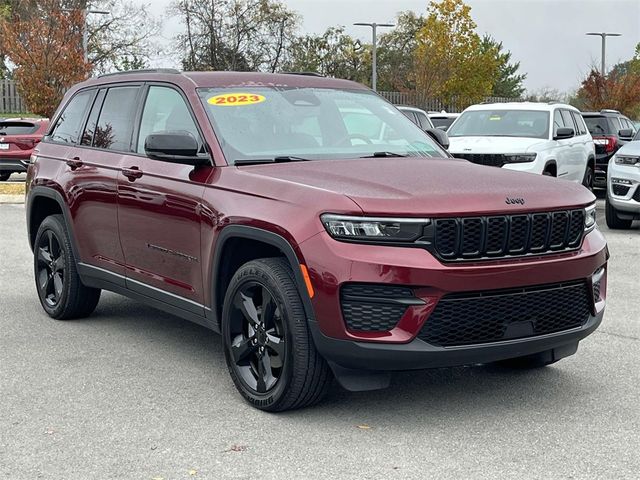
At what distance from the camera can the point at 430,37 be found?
43781 mm

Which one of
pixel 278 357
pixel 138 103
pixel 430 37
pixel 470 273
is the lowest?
pixel 278 357

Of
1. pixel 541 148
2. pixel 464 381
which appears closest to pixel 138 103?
pixel 464 381

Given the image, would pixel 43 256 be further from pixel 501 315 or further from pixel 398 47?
pixel 398 47

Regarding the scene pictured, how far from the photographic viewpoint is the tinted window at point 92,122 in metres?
6.83

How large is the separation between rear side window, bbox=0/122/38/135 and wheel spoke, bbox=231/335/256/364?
1807cm

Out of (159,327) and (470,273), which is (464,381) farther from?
(159,327)

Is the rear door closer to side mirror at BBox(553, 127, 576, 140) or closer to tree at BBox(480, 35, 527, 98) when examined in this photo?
side mirror at BBox(553, 127, 576, 140)

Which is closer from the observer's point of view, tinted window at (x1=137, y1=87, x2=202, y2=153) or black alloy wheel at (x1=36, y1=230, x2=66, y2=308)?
tinted window at (x1=137, y1=87, x2=202, y2=153)

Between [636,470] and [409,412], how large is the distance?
1205 millimetres

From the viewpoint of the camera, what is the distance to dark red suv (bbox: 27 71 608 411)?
4441mm

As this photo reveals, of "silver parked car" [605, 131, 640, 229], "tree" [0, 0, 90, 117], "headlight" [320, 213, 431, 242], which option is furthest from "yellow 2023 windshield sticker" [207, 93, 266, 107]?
"tree" [0, 0, 90, 117]

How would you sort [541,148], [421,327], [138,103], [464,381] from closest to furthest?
[421,327]
[464,381]
[138,103]
[541,148]

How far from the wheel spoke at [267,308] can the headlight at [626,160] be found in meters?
9.21

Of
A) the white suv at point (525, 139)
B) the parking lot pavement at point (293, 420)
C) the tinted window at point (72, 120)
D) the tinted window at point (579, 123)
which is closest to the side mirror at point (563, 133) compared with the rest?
the white suv at point (525, 139)
